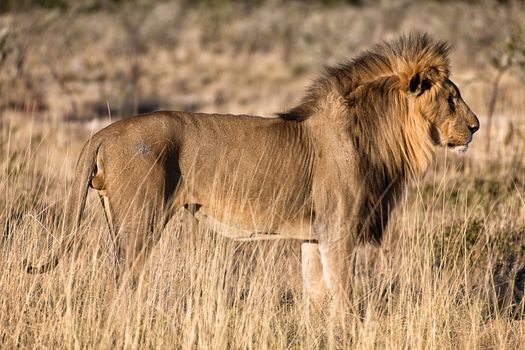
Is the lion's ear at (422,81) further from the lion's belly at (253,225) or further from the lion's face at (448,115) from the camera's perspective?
the lion's belly at (253,225)

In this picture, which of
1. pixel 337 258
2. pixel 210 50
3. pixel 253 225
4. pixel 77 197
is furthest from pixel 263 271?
pixel 210 50

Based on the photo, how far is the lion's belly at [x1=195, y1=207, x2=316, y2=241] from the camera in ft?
18.7

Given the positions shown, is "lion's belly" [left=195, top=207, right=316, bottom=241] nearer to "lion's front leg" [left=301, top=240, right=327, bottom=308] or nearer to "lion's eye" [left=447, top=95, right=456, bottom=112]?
"lion's front leg" [left=301, top=240, right=327, bottom=308]

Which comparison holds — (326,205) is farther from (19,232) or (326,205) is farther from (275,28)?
(275,28)

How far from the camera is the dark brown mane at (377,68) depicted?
242 inches

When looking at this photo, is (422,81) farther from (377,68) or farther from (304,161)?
(304,161)

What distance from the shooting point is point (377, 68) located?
20.3 ft

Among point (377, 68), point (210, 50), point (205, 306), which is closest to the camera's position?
point (205, 306)

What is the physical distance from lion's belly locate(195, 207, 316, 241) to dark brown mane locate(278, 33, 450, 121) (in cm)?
72

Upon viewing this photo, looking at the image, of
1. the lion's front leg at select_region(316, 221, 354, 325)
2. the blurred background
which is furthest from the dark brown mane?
the blurred background

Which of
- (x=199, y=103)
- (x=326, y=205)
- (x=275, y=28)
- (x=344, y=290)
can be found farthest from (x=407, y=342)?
(x=275, y=28)

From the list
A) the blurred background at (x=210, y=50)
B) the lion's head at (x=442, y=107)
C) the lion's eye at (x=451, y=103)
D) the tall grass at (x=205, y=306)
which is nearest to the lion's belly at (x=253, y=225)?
the tall grass at (x=205, y=306)

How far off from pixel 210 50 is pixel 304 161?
27.1 metres

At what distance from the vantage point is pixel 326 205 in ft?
19.0
